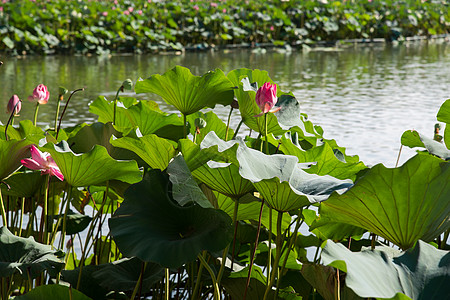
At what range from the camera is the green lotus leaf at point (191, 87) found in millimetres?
1250

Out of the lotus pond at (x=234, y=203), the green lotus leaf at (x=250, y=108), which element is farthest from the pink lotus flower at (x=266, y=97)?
the green lotus leaf at (x=250, y=108)

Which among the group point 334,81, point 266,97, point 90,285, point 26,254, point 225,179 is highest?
point 266,97

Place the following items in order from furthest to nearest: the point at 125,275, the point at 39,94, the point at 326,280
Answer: the point at 39,94 → the point at 125,275 → the point at 326,280

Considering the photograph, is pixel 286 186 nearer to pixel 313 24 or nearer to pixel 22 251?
pixel 22 251

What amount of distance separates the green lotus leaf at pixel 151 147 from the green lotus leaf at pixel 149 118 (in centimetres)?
31

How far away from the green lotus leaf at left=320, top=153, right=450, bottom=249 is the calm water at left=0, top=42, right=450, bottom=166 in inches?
75.8

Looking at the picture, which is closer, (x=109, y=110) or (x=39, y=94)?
(x=39, y=94)

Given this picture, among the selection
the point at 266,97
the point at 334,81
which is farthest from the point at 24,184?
the point at 334,81

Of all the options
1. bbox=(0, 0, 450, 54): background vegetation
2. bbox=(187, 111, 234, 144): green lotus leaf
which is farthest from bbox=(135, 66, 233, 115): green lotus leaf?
bbox=(0, 0, 450, 54): background vegetation

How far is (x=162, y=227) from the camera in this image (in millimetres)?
947

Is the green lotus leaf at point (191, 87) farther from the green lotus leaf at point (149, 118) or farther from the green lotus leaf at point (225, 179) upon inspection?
the green lotus leaf at point (225, 179)

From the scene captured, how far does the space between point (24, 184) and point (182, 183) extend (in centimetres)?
40

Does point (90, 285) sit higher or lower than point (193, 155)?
lower

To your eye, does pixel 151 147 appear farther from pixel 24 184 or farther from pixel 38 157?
pixel 24 184
